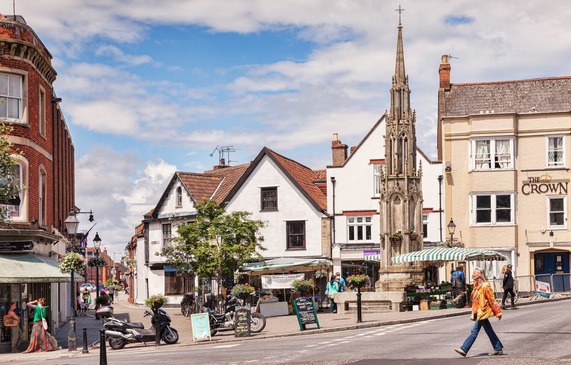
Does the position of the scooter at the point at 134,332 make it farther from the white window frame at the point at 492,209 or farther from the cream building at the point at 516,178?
the white window frame at the point at 492,209

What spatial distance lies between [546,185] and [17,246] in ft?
99.7

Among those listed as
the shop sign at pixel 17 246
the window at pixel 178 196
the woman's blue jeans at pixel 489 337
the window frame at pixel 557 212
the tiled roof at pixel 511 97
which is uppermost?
the tiled roof at pixel 511 97

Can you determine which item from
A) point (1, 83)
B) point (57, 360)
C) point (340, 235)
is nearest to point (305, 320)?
point (57, 360)

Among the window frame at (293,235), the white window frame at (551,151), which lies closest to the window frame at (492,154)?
the white window frame at (551,151)

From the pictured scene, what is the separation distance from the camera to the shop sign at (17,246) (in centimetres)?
2870

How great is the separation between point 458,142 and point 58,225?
22574mm

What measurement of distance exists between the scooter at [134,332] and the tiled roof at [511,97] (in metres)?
27.5

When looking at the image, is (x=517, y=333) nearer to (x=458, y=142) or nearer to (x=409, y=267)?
(x=409, y=267)

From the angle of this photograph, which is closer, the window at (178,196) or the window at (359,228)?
the window at (359,228)

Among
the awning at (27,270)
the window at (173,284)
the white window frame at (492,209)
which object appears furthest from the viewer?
the window at (173,284)

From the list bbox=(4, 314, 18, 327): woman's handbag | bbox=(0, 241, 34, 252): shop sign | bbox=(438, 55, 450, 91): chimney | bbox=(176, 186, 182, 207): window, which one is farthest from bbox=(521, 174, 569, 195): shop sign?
bbox=(4, 314, 18, 327): woman's handbag

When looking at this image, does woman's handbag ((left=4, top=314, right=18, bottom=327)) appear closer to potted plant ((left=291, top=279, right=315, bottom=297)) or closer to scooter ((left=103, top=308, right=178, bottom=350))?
scooter ((left=103, top=308, right=178, bottom=350))

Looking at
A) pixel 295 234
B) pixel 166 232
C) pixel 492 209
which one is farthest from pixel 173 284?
pixel 492 209

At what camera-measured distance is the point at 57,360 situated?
24125 millimetres
